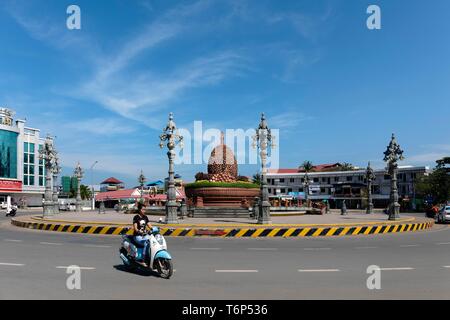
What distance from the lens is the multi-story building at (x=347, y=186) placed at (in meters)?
81.1

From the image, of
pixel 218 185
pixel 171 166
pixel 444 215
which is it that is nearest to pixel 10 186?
pixel 218 185

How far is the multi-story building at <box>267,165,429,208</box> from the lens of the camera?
81062 mm

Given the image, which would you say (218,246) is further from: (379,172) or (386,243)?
(379,172)

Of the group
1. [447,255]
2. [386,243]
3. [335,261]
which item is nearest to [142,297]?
[335,261]

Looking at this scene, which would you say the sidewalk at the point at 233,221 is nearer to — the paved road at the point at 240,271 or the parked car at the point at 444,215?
the parked car at the point at 444,215

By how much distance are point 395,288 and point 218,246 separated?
7735mm

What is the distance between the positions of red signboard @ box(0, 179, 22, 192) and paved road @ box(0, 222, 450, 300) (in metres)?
70.2

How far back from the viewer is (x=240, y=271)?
374 inches

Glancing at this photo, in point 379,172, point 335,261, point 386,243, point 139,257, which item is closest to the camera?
point 139,257

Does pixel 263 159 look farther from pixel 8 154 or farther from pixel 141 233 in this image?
pixel 8 154

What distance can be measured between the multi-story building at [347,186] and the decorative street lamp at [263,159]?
50.6 metres

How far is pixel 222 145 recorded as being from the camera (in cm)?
3759

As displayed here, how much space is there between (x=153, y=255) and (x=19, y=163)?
278ft

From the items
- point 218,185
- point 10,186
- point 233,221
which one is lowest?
point 233,221
